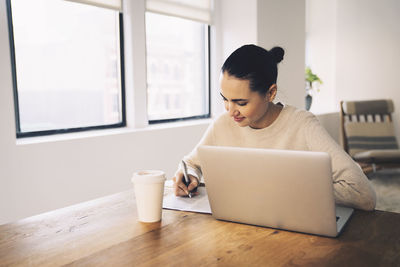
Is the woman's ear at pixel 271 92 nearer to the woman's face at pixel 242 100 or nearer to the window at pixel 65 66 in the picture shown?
the woman's face at pixel 242 100

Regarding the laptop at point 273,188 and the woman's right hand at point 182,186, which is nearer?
the laptop at point 273,188

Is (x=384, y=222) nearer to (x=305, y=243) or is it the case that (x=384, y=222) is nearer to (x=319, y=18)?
(x=305, y=243)

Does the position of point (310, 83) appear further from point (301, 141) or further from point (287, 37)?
point (301, 141)

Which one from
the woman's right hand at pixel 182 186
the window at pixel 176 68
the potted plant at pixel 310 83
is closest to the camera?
the woman's right hand at pixel 182 186

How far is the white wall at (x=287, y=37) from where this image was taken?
342 centimetres

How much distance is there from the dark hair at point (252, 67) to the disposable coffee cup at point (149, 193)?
1.62ft

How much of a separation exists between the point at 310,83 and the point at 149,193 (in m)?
3.83

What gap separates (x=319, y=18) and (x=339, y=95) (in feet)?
3.29

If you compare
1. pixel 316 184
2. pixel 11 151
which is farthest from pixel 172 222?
pixel 11 151

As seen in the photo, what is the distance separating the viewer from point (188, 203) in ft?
3.99

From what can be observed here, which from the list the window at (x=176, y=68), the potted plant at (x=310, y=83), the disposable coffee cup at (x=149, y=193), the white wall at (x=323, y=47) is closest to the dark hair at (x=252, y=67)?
the disposable coffee cup at (x=149, y=193)

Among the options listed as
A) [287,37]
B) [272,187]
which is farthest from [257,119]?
[287,37]

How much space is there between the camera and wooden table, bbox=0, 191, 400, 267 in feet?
2.66

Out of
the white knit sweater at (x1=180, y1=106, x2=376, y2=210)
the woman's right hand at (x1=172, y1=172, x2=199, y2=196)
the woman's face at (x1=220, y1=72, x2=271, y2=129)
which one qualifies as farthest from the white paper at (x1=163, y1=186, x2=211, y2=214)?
the woman's face at (x1=220, y1=72, x2=271, y2=129)
